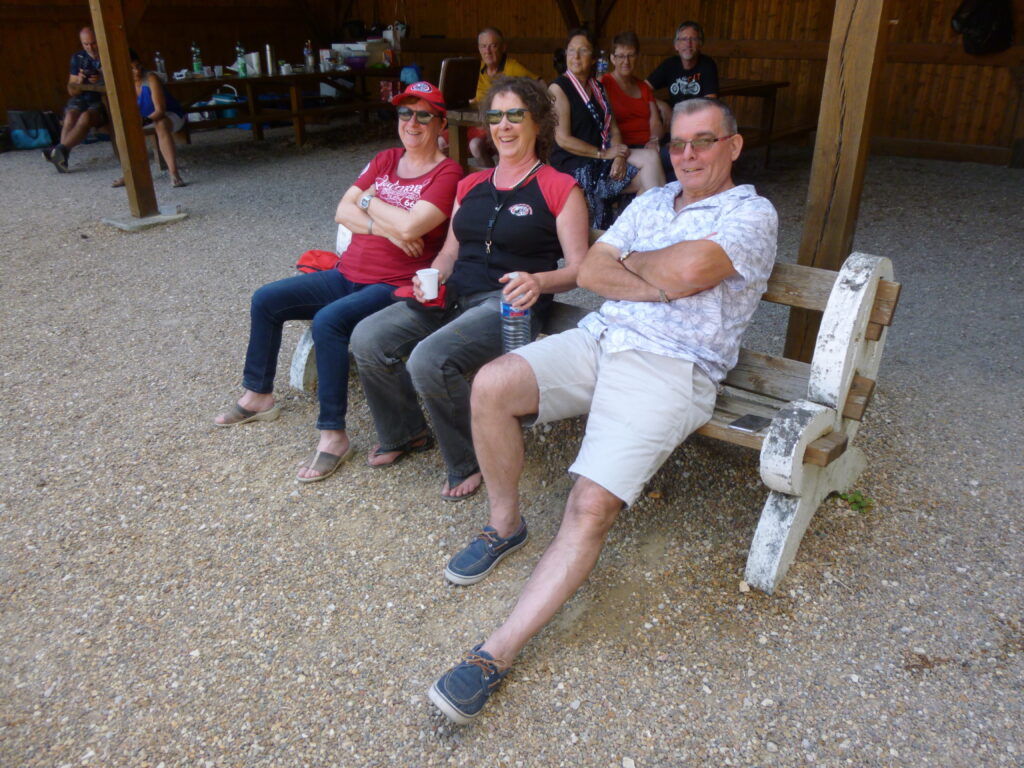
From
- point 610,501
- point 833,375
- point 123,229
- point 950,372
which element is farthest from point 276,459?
point 123,229

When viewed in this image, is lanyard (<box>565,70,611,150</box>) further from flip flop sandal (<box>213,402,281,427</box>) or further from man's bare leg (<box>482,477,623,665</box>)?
man's bare leg (<box>482,477,623,665</box>)

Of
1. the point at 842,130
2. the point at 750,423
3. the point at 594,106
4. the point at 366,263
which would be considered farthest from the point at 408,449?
the point at 594,106

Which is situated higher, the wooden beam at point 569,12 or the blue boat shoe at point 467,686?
the wooden beam at point 569,12

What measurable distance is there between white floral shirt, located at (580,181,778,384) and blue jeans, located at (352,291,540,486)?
18.3 inches

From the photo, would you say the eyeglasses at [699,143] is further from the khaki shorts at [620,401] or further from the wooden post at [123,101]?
the wooden post at [123,101]

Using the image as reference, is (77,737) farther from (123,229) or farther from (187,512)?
(123,229)

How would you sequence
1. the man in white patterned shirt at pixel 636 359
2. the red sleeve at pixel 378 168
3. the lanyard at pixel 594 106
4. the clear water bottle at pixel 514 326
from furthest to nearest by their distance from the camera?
the lanyard at pixel 594 106 → the red sleeve at pixel 378 168 → the clear water bottle at pixel 514 326 → the man in white patterned shirt at pixel 636 359

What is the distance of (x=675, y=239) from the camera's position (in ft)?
8.20

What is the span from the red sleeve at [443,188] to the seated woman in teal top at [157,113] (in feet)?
19.4

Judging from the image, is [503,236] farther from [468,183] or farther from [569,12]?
[569,12]

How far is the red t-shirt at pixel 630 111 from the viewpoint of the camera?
5.18 meters

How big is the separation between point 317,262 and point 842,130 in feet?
7.13

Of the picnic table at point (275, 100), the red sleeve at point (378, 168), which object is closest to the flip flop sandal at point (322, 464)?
the red sleeve at point (378, 168)

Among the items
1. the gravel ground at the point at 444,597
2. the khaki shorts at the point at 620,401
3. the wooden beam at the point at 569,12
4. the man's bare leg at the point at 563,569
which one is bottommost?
the gravel ground at the point at 444,597
